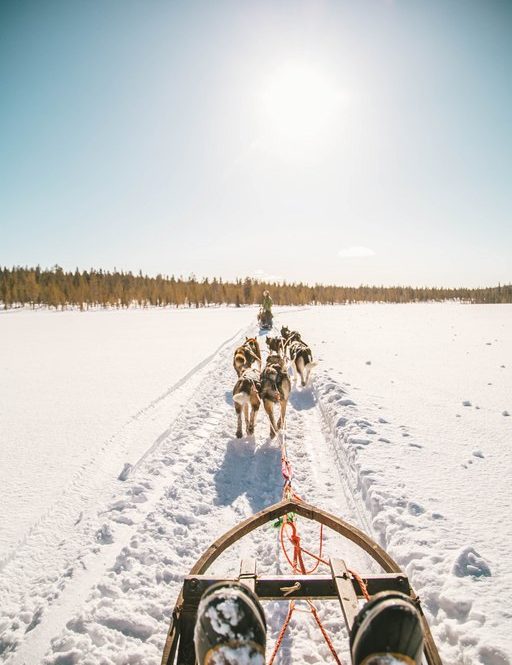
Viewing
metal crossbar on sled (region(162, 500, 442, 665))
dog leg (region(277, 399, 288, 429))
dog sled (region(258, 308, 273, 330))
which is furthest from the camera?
dog sled (region(258, 308, 273, 330))

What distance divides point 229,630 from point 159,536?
7.27 feet

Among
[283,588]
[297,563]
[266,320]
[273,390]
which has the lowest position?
[297,563]

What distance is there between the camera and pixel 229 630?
1.36 meters

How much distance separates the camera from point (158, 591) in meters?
2.65

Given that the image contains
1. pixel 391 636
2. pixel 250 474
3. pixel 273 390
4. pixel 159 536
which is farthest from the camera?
pixel 273 390

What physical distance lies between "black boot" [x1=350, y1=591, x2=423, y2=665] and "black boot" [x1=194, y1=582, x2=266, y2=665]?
39 centimetres

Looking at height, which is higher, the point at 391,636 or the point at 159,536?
the point at 391,636

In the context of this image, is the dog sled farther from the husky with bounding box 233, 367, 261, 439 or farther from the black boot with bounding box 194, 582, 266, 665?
the black boot with bounding box 194, 582, 266, 665

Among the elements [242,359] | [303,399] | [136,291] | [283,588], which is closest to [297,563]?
[283,588]

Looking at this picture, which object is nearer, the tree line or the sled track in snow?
the sled track in snow

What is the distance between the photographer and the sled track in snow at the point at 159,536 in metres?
2.29

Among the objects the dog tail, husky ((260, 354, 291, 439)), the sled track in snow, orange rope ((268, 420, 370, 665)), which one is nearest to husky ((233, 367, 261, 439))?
the dog tail

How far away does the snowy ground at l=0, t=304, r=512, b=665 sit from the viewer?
2.35m

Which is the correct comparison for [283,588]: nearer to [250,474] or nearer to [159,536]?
[159,536]
